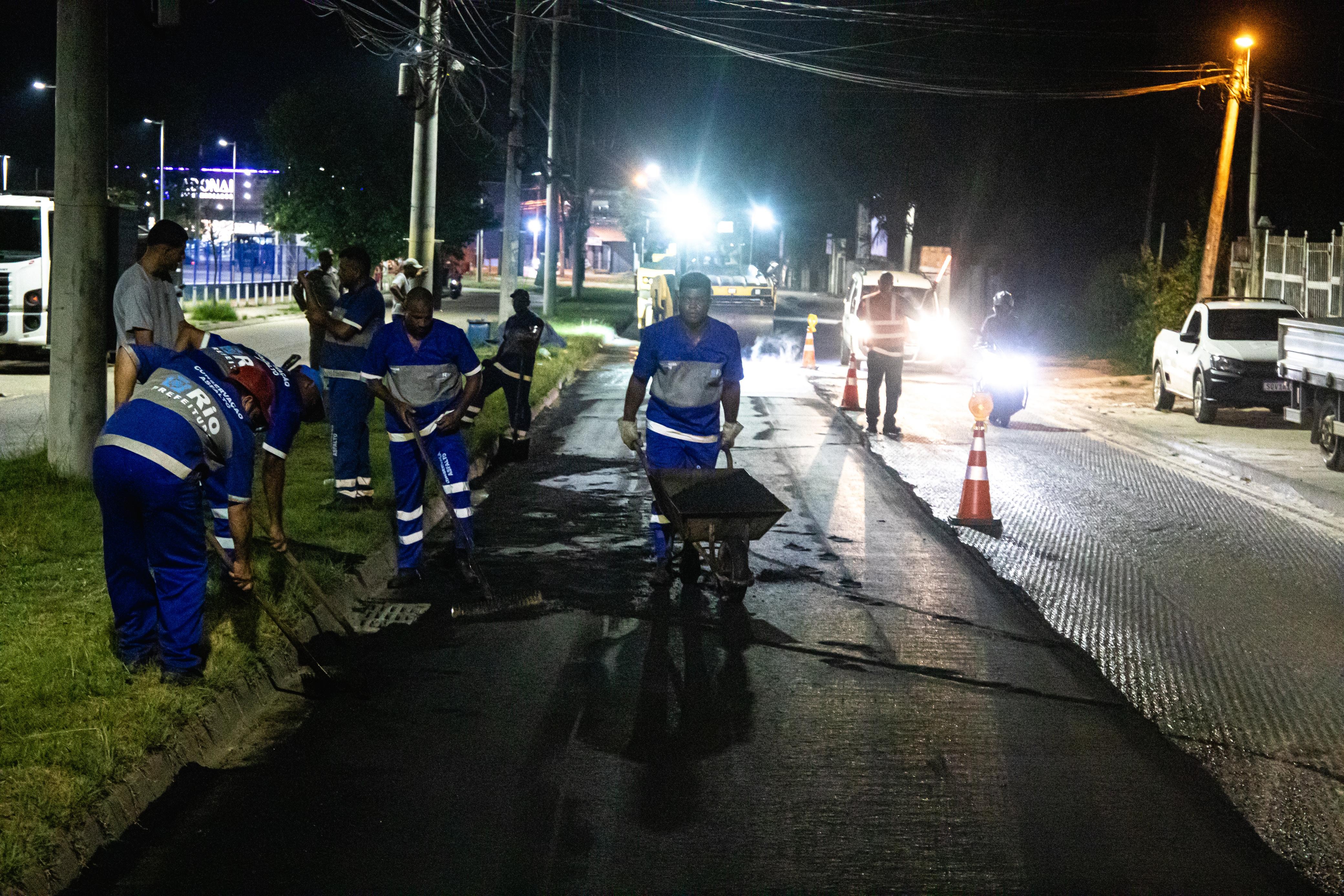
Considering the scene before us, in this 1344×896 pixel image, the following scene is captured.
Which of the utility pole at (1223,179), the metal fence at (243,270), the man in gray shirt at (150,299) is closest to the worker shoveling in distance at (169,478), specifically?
the man in gray shirt at (150,299)

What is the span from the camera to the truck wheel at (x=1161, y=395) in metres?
22.2

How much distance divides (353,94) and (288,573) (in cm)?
4965

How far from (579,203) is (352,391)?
4160 cm

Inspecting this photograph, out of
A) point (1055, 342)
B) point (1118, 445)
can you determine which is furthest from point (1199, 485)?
point (1055, 342)

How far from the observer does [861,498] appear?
12648mm

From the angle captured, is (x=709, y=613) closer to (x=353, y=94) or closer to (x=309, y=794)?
(x=309, y=794)

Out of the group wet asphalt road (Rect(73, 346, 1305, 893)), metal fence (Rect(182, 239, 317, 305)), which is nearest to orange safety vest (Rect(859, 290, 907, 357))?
wet asphalt road (Rect(73, 346, 1305, 893))

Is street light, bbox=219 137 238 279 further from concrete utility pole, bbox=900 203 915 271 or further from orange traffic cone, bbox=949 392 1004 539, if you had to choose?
orange traffic cone, bbox=949 392 1004 539

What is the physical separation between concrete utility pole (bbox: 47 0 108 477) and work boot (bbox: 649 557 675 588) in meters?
4.48

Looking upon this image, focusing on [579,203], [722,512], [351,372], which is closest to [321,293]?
[351,372]

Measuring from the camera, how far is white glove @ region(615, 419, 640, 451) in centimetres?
858

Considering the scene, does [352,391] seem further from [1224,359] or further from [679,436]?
[1224,359]

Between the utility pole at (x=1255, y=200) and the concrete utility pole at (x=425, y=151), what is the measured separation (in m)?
15.7

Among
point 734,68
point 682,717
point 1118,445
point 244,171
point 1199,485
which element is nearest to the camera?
point 682,717
